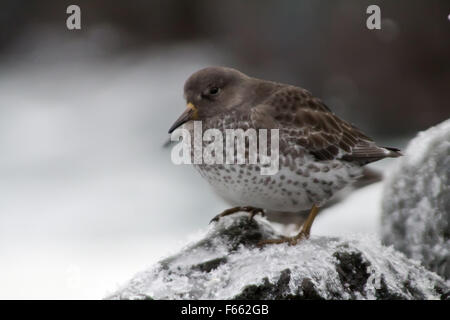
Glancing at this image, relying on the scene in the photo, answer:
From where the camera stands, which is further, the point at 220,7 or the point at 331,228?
the point at 220,7

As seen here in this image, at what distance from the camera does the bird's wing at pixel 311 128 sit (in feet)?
14.6

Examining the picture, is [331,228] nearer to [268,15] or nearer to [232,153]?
[232,153]

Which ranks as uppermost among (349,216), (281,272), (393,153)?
(393,153)

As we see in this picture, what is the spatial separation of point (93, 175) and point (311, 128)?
4746mm

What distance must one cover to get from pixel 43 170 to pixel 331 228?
13.3 ft

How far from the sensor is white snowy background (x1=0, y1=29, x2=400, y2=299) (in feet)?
22.7

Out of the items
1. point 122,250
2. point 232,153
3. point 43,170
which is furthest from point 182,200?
point 232,153

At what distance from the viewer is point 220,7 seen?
1113 centimetres

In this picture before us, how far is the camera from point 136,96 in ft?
33.8

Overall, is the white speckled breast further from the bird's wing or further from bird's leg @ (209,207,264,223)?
bird's leg @ (209,207,264,223)

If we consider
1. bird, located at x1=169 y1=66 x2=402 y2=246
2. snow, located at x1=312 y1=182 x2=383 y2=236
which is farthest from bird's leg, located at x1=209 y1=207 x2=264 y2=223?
snow, located at x1=312 y1=182 x2=383 y2=236

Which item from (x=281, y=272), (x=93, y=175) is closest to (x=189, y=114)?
(x=281, y=272)

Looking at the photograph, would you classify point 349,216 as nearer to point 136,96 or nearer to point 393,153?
point 393,153

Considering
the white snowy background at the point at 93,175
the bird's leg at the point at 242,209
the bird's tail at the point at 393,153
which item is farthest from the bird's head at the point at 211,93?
the bird's tail at the point at 393,153
